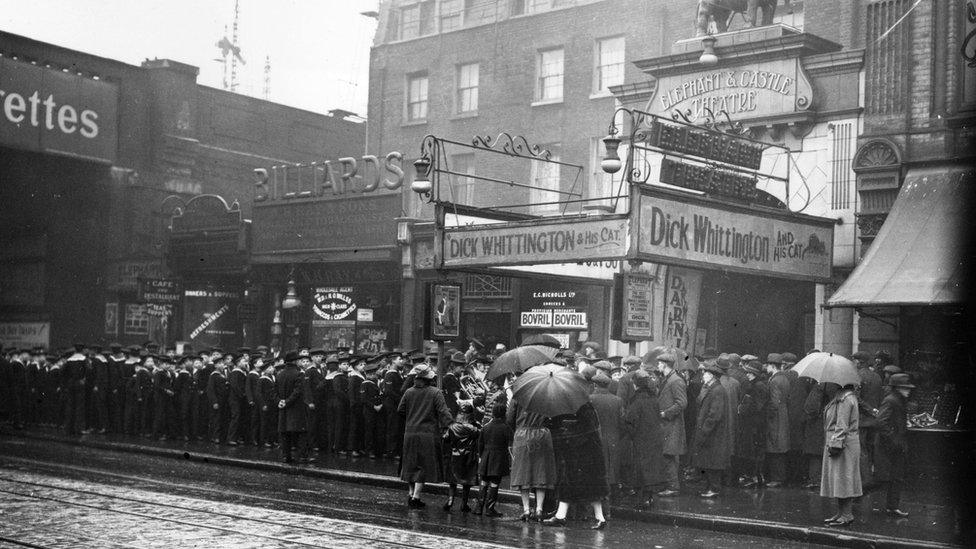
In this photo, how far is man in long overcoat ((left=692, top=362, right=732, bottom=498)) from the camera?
16.2 meters

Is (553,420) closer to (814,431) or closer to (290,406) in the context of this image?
(814,431)

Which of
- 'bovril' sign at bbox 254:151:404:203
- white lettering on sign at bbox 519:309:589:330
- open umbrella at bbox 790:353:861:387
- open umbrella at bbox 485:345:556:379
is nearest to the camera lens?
open umbrella at bbox 790:353:861:387

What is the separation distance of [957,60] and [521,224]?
7759 millimetres

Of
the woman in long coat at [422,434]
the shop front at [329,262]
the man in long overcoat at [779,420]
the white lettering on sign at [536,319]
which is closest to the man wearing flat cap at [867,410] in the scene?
the man in long overcoat at [779,420]

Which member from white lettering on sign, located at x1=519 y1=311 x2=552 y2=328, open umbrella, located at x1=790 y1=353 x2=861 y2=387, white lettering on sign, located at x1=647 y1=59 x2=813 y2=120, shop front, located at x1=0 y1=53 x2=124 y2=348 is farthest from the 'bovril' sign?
open umbrella, located at x1=790 y1=353 x2=861 y2=387

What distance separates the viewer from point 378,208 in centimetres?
2978

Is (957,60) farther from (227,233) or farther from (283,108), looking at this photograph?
(283,108)

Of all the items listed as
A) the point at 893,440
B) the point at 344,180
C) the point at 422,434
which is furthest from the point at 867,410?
the point at 344,180

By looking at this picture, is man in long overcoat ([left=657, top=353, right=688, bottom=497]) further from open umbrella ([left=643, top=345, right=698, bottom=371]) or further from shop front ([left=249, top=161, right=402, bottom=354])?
shop front ([left=249, top=161, right=402, bottom=354])

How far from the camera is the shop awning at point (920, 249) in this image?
16433 millimetres

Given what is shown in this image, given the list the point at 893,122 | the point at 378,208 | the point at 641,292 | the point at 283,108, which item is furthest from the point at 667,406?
the point at 283,108

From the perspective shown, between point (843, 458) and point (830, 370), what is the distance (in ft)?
3.49

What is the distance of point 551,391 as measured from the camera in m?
12.8

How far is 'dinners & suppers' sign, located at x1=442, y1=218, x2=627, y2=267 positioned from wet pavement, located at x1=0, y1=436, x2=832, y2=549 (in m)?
3.74
